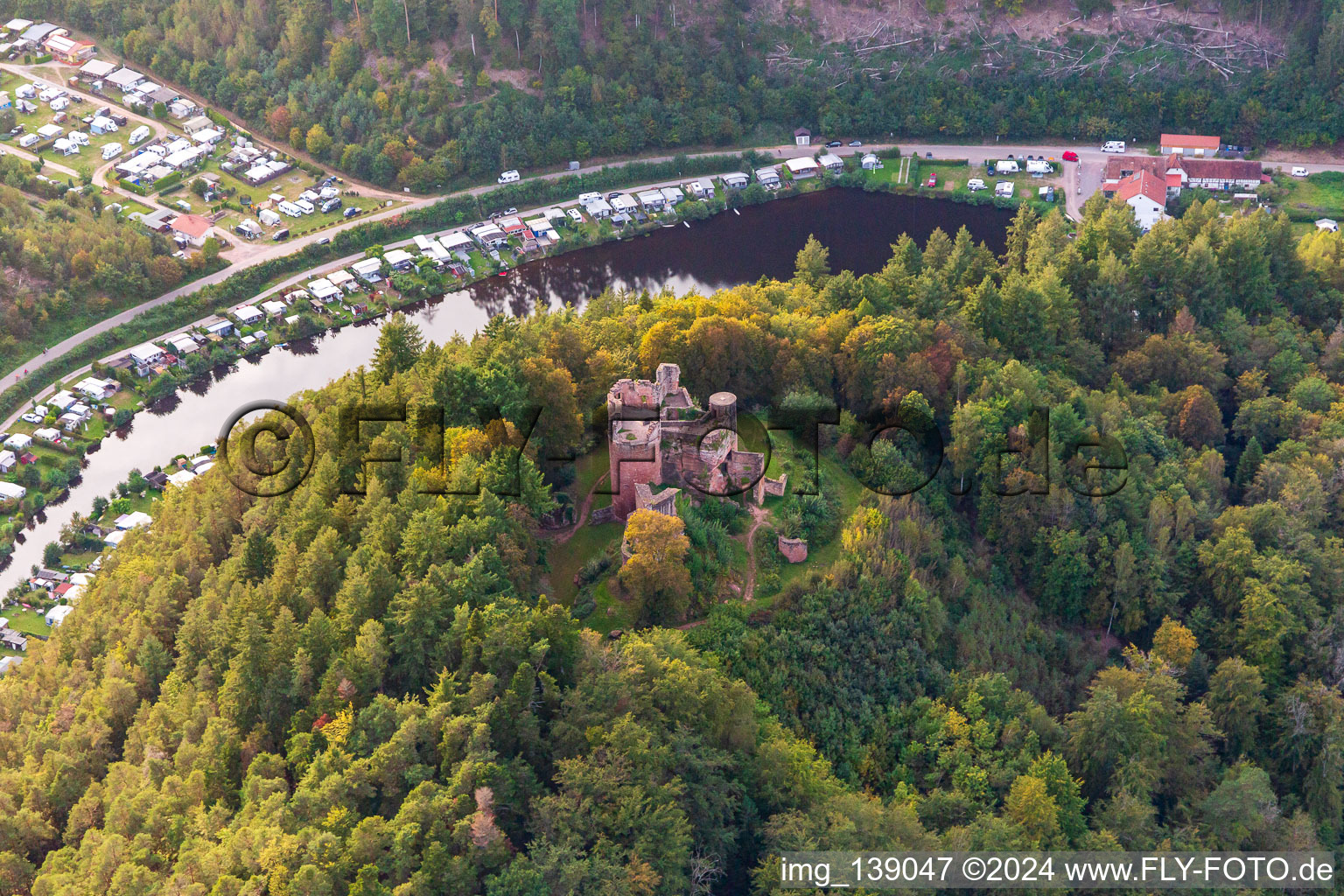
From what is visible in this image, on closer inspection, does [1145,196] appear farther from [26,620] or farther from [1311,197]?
[26,620]

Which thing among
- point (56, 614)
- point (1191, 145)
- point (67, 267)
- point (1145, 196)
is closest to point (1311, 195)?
point (1191, 145)

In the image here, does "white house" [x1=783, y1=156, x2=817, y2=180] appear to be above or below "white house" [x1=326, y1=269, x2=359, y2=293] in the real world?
above

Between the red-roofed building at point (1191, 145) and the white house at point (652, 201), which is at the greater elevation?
the red-roofed building at point (1191, 145)

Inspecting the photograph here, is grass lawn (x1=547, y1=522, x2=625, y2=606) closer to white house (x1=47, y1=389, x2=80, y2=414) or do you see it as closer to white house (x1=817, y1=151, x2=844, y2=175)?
white house (x1=47, y1=389, x2=80, y2=414)

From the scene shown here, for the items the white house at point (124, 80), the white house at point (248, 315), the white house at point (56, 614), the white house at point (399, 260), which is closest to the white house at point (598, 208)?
the white house at point (399, 260)

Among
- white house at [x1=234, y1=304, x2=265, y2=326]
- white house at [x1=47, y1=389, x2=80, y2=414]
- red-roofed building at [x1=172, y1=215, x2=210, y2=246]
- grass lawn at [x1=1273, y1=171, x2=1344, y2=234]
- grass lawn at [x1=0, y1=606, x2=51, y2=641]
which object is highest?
grass lawn at [x1=1273, y1=171, x2=1344, y2=234]

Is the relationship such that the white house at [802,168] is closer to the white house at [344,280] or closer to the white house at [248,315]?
the white house at [344,280]

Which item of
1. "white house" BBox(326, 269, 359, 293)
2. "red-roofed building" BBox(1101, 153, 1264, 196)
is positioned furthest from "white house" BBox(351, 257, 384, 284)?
"red-roofed building" BBox(1101, 153, 1264, 196)
